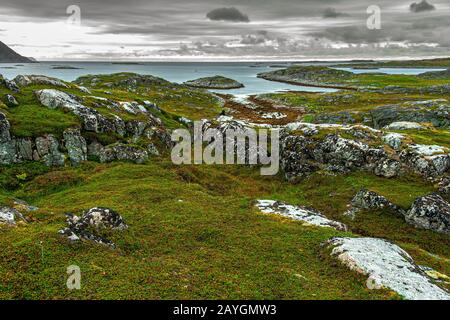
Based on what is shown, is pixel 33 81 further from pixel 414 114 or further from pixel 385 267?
pixel 414 114

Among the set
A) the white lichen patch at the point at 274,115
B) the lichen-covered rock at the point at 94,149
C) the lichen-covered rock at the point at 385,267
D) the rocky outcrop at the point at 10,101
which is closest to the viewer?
the lichen-covered rock at the point at 385,267

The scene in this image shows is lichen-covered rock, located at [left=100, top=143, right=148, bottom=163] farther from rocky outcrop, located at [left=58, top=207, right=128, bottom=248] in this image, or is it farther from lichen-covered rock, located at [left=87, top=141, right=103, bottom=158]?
rocky outcrop, located at [left=58, top=207, right=128, bottom=248]

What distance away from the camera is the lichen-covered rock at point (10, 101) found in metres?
56.0

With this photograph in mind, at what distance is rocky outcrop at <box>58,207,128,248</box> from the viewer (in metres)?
23.2

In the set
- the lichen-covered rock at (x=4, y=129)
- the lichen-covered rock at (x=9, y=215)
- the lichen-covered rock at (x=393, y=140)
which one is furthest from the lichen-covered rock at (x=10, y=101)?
the lichen-covered rock at (x=393, y=140)

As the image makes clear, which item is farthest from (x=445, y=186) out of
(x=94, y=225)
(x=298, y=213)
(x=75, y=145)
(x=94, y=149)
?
(x=75, y=145)

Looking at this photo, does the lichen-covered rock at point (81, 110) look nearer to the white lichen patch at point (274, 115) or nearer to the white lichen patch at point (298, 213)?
the white lichen patch at point (298, 213)

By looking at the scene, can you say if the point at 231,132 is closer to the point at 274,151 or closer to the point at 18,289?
the point at 274,151

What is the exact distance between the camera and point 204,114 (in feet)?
392

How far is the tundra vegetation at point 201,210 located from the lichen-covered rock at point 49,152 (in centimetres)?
19

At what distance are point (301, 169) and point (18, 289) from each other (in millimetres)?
39237

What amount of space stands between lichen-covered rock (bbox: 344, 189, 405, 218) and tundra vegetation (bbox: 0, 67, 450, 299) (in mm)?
143

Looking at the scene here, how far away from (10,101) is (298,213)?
166 feet

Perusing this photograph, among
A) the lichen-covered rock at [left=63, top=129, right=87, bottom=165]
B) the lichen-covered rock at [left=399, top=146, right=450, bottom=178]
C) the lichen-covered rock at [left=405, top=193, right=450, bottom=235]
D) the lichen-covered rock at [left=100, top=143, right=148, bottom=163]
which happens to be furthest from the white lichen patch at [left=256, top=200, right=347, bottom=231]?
the lichen-covered rock at [left=63, top=129, right=87, bottom=165]
